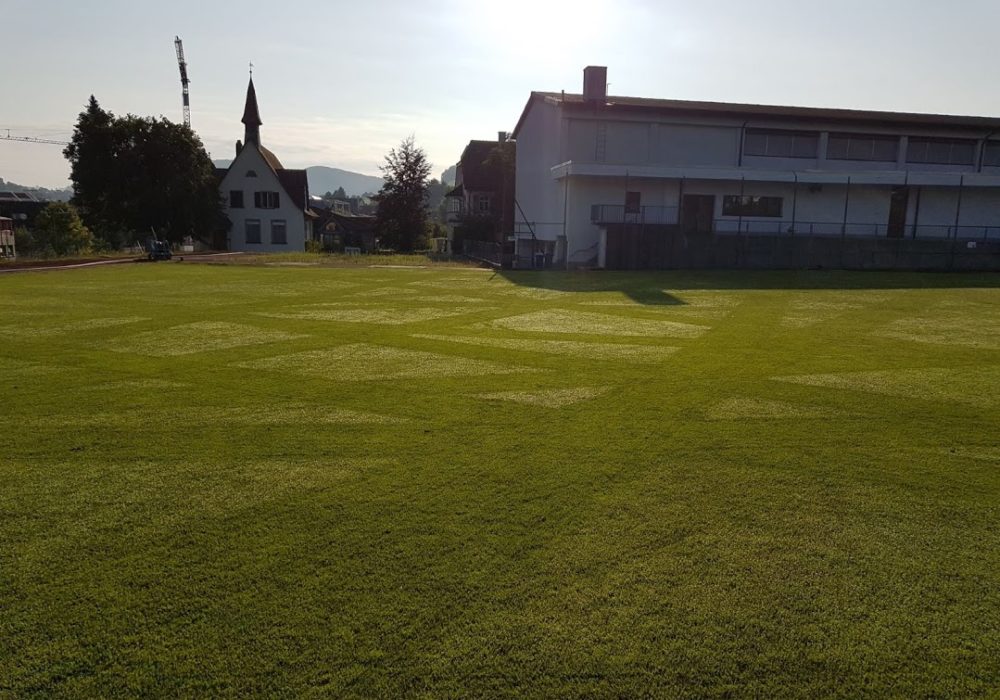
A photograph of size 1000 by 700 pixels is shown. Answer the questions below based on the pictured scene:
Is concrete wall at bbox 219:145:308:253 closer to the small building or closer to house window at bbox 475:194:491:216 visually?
house window at bbox 475:194:491:216

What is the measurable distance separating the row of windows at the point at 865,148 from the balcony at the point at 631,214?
22.1 ft

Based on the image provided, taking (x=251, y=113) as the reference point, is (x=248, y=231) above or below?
below

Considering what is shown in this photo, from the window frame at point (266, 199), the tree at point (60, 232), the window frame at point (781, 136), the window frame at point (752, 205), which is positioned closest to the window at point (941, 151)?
the window frame at point (781, 136)

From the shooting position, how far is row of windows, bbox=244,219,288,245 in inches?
2436

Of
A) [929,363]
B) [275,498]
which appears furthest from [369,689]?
[929,363]

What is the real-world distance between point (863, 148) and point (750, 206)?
8.74 metres

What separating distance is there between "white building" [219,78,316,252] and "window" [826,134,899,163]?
44020mm

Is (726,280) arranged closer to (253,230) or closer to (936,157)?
→ (936,157)

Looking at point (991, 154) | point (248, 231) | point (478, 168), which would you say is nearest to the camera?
point (991, 154)

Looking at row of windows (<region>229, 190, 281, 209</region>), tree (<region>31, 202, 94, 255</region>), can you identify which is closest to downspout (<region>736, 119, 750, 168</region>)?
row of windows (<region>229, 190, 281, 209</region>)

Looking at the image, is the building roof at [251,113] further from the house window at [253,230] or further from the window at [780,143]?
the window at [780,143]

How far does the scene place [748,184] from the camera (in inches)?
1411

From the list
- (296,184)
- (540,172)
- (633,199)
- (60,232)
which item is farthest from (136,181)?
(633,199)

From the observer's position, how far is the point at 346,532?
178 inches
